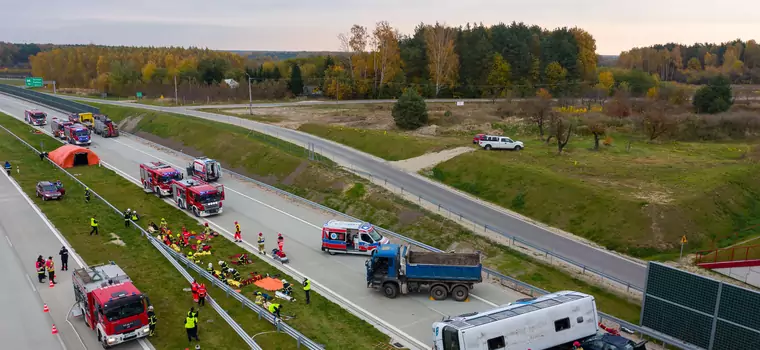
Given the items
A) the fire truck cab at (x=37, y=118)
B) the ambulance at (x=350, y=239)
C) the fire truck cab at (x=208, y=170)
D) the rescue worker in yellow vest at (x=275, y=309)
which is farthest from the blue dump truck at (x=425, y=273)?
the fire truck cab at (x=37, y=118)

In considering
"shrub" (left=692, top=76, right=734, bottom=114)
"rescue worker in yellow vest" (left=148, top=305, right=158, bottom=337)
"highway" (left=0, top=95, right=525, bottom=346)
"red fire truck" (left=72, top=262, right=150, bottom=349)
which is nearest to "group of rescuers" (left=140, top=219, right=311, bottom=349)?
"rescue worker in yellow vest" (left=148, top=305, right=158, bottom=337)

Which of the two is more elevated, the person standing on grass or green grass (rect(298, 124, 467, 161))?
green grass (rect(298, 124, 467, 161))

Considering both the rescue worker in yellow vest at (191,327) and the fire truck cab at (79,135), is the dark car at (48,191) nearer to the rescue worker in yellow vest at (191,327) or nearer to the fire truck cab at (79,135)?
the fire truck cab at (79,135)

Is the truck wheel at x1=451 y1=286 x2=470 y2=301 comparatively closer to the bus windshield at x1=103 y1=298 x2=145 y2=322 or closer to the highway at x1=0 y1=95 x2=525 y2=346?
the highway at x1=0 y1=95 x2=525 y2=346

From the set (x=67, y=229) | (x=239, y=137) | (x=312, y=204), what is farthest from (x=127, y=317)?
(x=239, y=137)

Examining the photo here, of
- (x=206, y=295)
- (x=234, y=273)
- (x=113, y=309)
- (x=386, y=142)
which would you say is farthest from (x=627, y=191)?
(x=113, y=309)
